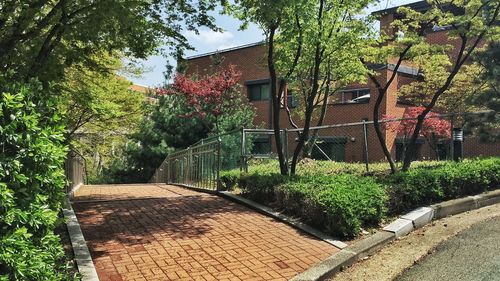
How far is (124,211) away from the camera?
7.46 m

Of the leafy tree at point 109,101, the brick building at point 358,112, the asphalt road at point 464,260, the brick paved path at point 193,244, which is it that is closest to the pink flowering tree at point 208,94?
the brick building at point 358,112

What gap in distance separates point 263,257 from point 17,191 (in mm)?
2985

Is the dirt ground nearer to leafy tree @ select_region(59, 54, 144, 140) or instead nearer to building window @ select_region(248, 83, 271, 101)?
leafy tree @ select_region(59, 54, 144, 140)

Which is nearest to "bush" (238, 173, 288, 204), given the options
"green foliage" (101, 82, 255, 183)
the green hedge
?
the green hedge

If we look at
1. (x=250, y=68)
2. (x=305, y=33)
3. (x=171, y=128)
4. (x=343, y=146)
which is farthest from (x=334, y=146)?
(x=305, y=33)

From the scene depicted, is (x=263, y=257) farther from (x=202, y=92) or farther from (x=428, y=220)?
(x=202, y=92)

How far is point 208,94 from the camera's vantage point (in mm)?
20000

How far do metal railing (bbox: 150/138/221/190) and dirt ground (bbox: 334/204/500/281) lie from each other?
4842 millimetres

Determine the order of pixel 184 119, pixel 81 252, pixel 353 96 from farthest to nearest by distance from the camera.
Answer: pixel 184 119 < pixel 353 96 < pixel 81 252

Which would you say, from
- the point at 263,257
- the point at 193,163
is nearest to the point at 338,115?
the point at 193,163

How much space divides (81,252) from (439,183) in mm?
5748

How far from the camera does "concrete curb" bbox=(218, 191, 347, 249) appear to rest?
578 cm

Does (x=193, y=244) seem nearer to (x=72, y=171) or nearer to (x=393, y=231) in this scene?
(x=393, y=231)

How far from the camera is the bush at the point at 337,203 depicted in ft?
19.3
